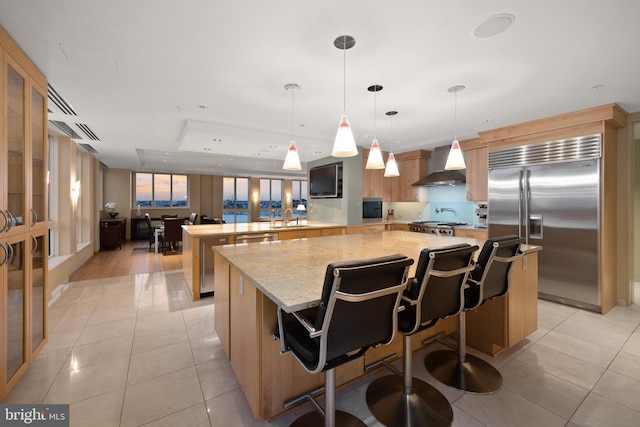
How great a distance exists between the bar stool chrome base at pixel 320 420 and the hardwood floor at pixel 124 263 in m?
4.74

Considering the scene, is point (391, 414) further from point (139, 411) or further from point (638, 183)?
point (638, 183)

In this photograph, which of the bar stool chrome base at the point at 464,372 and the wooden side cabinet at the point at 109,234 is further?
the wooden side cabinet at the point at 109,234

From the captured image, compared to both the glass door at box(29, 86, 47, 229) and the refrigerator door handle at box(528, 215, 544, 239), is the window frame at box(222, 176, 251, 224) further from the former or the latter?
the refrigerator door handle at box(528, 215, 544, 239)

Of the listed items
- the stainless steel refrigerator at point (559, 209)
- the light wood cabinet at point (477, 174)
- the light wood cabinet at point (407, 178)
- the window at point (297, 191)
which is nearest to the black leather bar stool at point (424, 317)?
the stainless steel refrigerator at point (559, 209)

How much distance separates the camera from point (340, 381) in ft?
6.20

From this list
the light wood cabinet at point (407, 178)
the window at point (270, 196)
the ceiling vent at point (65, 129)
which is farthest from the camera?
the window at point (270, 196)

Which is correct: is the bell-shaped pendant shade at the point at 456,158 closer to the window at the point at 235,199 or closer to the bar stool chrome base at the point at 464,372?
the bar stool chrome base at the point at 464,372

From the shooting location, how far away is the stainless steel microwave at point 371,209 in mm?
5855

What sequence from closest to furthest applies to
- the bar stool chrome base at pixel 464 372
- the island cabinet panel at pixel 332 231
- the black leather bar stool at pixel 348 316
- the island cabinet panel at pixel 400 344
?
1. the black leather bar stool at pixel 348 316
2. the bar stool chrome base at pixel 464 372
3. the island cabinet panel at pixel 400 344
4. the island cabinet panel at pixel 332 231

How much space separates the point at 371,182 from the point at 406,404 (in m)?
4.54

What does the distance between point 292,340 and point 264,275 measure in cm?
39

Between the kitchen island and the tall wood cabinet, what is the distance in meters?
1.35

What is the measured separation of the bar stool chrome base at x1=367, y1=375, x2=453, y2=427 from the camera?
1621 millimetres

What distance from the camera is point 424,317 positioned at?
1558 mm
